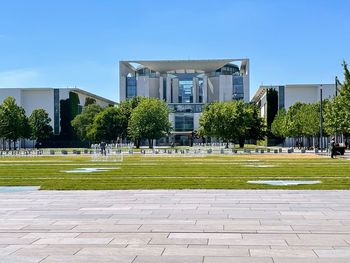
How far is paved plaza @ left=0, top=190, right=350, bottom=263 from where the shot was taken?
7.41m

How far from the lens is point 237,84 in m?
156

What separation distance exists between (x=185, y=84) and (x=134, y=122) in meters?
79.6

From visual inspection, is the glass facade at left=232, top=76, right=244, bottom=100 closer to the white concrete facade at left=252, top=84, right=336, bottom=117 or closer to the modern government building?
the modern government building

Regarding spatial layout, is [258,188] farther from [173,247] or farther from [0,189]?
[173,247]

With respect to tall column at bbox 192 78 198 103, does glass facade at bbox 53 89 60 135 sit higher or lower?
lower

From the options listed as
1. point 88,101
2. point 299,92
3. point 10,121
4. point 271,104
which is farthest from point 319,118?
point 88,101

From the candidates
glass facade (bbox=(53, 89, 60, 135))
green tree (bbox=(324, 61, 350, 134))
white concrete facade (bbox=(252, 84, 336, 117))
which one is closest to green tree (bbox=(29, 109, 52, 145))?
glass facade (bbox=(53, 89, 60, 135))

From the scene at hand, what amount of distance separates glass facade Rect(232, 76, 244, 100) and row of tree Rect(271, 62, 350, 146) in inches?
1484

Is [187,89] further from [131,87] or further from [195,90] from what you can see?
[131,87]

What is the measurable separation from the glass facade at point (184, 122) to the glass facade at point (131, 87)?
15.1 meters

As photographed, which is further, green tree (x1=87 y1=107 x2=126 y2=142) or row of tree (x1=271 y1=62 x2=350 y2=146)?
green tree (x1=87 y1=107 x2=126 y2=142)

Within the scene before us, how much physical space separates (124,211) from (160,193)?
4.12m

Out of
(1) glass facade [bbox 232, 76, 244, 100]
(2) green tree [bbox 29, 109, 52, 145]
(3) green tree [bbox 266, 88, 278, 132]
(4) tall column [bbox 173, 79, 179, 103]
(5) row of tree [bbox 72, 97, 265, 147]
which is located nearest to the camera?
(5) row of tree [bbox 72, 97, 265, 147]

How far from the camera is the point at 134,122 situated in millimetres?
87750
